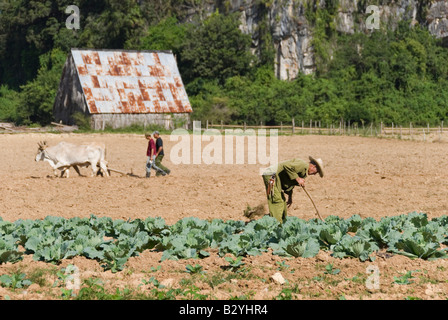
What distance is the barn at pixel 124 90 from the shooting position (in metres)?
47.1

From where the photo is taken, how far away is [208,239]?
11570 mm

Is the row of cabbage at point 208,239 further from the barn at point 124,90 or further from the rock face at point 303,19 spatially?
the rock face at point 303,19

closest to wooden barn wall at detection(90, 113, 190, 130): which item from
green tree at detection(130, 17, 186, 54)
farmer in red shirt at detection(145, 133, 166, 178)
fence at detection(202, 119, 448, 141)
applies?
fence at detection(202, 119, 448, 141)

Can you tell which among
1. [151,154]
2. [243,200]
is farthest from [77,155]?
[243,200]

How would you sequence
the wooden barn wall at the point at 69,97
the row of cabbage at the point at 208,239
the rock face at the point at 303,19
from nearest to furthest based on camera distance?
the row of cabbage at the point at 208,239, the wooden barn wall at the point at 69,97, the rock face at the point at 303,19

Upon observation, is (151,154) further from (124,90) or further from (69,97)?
(69,97)

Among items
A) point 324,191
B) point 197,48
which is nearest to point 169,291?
point 324,191

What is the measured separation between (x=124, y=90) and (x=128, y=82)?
716 mm

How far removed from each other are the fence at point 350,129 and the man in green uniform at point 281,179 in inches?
1197

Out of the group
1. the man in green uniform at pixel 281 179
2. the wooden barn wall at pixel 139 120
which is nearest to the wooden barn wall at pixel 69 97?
the wooden barn wall at pixel 139 120

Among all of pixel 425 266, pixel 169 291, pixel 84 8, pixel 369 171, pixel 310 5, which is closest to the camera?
pixel 169 291

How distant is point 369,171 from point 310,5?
3667cm
